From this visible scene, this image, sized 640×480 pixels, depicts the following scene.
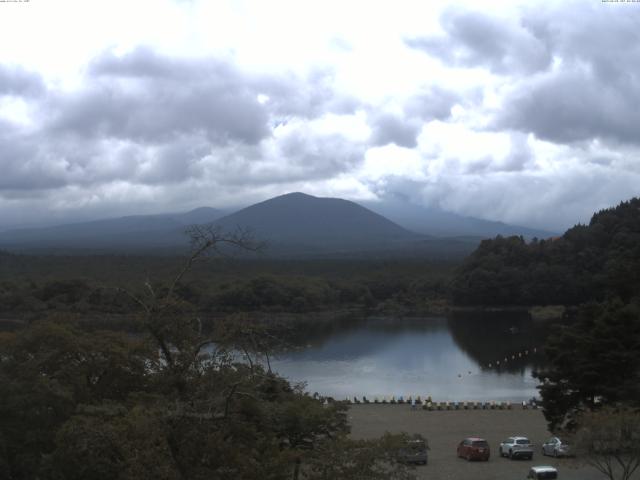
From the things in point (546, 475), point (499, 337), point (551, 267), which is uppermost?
point (551, 267)

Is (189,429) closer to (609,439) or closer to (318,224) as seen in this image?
(609,439)

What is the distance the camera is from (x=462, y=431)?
1609cm

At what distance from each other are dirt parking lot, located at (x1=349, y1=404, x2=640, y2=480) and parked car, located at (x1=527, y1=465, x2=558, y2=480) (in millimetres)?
235

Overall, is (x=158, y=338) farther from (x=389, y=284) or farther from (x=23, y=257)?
(x=23, y=257)

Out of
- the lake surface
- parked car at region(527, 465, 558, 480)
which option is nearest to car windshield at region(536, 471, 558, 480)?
parked car at region(527, 465, 558, 480)

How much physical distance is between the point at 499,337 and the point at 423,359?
680 centimetres

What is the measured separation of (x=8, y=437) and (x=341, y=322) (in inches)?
1393

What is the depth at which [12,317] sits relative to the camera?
1438 inches

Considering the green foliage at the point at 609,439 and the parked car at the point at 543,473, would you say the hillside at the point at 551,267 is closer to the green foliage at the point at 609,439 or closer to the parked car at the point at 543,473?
the parked car at the point at 543,473

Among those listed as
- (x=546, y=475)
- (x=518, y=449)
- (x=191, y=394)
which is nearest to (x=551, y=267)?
(x=518, y=449)

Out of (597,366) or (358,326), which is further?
(358,326)

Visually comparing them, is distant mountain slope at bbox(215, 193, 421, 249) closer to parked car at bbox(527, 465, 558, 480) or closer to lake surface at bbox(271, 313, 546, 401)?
lake surface at bbox(271, 313, 546, 401)

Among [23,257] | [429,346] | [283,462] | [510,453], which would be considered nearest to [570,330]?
[510,453]

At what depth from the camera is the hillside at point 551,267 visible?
1794 inches
